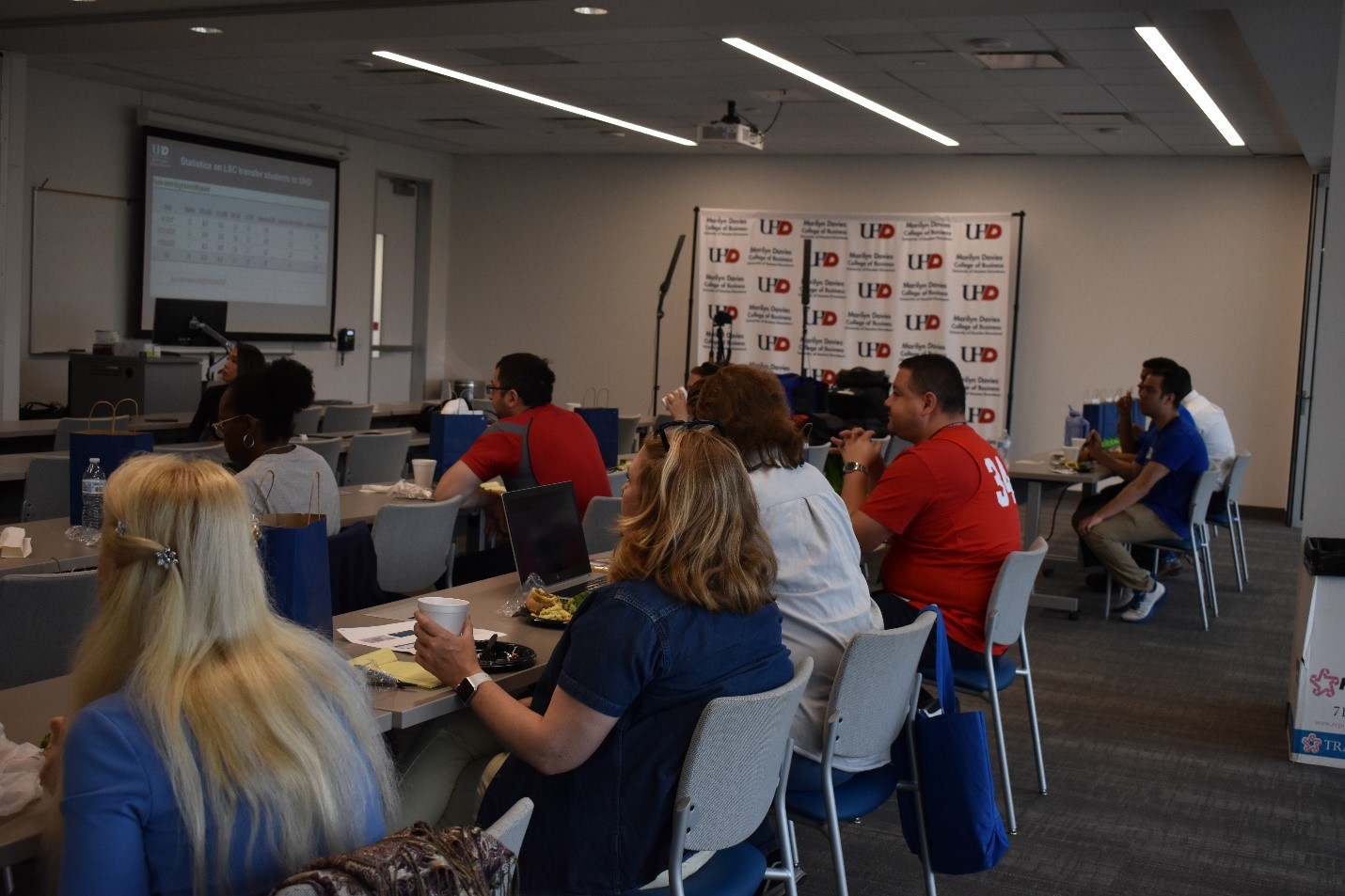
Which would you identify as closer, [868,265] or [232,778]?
[232,778]

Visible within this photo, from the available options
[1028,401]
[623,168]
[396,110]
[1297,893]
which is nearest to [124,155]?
[396,110]

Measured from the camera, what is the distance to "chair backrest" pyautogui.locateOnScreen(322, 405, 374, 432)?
7664 millimetres

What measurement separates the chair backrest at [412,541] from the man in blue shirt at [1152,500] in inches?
142

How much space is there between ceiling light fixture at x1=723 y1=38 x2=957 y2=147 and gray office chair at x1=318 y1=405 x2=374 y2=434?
315 cm

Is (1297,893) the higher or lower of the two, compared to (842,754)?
lower

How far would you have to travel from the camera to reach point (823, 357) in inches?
460

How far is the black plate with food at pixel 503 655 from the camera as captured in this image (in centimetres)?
252

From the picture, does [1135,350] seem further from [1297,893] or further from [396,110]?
[1297,893]

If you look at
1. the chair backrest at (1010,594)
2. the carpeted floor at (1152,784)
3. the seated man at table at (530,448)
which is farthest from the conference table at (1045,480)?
the chair backrest at (1010,594)

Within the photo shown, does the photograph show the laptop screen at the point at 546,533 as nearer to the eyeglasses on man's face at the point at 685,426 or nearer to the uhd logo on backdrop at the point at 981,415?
the eyeglasses on man's face at the point at 685,426

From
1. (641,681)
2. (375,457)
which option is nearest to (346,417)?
(375,457)

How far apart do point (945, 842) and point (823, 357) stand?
360 inches

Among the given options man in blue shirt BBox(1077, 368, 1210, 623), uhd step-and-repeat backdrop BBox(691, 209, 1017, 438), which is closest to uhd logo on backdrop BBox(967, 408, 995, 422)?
uhd step-and-repeat backdrop BBox(691, 209, 1017, 438)

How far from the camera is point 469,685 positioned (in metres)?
2.30
